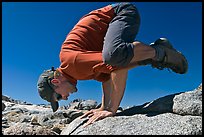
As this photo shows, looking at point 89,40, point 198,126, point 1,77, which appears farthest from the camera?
point 1,77

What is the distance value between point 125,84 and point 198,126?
1202mm

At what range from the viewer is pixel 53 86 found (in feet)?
16.8

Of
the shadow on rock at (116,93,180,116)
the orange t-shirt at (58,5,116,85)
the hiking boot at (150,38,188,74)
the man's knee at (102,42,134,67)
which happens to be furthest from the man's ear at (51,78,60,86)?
the hiking boot at (150,38,188,74)

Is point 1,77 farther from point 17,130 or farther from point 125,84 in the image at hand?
point 125,84

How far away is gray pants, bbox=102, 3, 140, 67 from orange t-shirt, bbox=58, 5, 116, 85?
213 mm

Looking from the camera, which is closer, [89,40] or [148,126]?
[148,126]

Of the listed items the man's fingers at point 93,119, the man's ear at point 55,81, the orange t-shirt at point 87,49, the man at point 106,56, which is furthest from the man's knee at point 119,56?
the man's ear at point 55,81

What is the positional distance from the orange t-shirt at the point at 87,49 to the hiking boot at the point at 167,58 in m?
0.81

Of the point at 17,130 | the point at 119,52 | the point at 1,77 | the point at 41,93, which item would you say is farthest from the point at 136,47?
the point at 1,77

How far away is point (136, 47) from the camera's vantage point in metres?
4.58

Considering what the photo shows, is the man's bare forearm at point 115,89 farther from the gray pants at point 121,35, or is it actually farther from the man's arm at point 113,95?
the gray pants at point 121,35

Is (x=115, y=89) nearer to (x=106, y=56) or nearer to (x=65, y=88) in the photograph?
(x=106, y=56)

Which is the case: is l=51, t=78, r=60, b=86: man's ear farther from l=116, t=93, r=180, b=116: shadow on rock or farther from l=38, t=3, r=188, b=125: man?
l=116, t=93, r=180, b=116: shadow on rock

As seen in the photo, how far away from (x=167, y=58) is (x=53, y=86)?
6.09 ft
